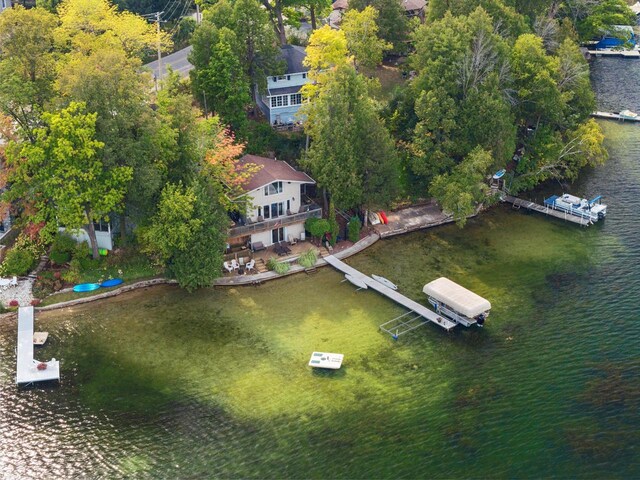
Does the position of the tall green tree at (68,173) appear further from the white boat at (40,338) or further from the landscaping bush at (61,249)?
the white boat at (40,338)

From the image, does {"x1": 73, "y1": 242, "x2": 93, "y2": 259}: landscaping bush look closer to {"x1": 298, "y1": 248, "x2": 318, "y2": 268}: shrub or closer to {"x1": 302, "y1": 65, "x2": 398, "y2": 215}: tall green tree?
{"x1": 298, "y1": 248, "x2": 318, "y2": 268}: shrub

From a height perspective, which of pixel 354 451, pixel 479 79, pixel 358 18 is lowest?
pixel 354 451

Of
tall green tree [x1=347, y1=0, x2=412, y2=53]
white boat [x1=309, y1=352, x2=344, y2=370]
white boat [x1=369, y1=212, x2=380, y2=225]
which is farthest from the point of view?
tall green tree [x1=347, y1=0, x2=412, y2=53]

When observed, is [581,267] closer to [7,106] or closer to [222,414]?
[222,414]

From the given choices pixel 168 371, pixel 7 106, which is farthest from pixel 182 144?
pixel 168 371

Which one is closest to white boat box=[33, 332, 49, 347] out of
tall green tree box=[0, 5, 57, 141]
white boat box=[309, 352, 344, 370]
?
tall green tree box=[0, 5, 57, 141]

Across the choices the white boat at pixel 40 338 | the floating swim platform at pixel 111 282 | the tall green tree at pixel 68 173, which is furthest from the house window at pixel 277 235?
the white boat at pixel 40 338
